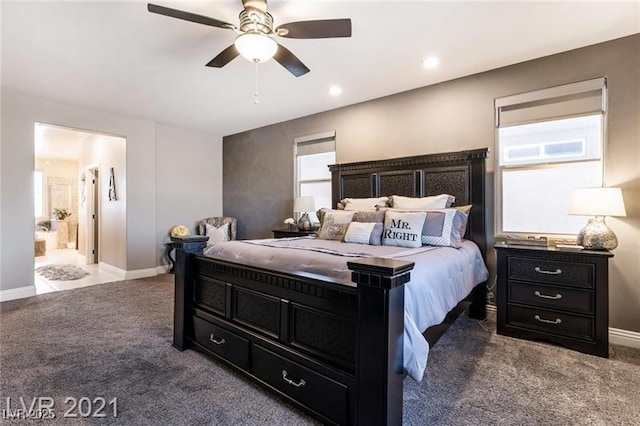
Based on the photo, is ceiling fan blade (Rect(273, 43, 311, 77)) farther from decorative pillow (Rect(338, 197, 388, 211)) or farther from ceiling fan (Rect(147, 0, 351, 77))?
decorative pillow (Rect(338, 197, 388, 211))

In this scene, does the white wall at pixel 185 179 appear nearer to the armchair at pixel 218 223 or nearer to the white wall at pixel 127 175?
the white wall at pixel 127 175

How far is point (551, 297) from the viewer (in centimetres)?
270

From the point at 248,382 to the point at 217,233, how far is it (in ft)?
13.7

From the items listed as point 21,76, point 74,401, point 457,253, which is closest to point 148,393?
point 74,401

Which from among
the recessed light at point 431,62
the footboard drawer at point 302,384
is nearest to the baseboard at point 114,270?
the footboard drawer at point 302,384

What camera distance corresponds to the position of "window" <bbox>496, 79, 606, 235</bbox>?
2971 mm

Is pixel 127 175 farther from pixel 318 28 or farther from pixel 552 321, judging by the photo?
pixel 552 321

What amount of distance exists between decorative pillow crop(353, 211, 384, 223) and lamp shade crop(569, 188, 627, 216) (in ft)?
5.38

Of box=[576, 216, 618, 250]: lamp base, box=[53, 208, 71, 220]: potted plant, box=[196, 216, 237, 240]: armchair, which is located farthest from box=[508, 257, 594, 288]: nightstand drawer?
box=[53, 208, 71, 220]: potted plant

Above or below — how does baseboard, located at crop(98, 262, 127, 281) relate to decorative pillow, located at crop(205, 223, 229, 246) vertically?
below

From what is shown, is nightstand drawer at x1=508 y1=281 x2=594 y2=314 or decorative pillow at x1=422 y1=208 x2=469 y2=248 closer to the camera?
nightstand drawer at x1=508 y1=281 x2=594 y2=314

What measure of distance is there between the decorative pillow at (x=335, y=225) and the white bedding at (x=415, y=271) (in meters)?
0.51

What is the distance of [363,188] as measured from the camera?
420 cm

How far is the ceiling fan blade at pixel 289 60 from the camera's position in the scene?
8.14ft
